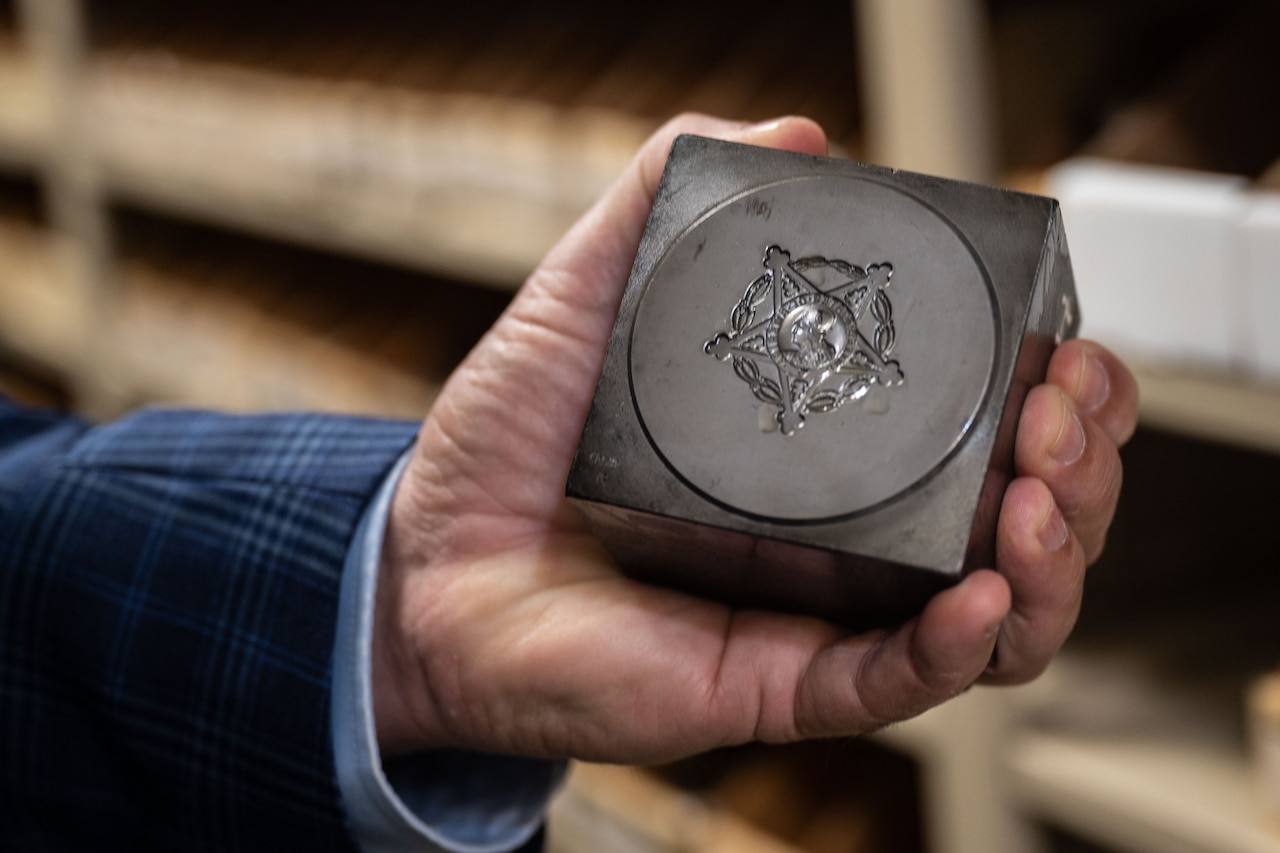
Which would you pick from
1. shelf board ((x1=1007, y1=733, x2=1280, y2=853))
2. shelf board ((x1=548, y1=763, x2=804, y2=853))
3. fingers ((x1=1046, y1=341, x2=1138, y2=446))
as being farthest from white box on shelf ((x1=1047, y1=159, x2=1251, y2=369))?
shelf board ((x1=548, y1=763, x2=804, y2=853))

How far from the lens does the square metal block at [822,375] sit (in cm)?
52

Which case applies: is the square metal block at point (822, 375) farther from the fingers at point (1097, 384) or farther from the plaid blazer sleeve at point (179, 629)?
the plaid blazer sleeve at point (179, 629)

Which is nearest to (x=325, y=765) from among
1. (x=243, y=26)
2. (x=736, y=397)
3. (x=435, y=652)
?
(x=435, y=652)

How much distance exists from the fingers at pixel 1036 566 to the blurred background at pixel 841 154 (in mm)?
253

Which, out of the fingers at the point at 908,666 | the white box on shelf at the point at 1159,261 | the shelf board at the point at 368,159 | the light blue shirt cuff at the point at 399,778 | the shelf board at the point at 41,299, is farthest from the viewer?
the shelf board at the point at 41,299

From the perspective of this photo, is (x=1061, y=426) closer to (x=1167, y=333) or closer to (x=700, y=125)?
(x=700, y=125)

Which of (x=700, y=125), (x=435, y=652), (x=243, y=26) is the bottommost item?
(x=435, y=652)

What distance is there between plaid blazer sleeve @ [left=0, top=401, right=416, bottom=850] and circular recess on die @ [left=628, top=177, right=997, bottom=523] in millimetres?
289

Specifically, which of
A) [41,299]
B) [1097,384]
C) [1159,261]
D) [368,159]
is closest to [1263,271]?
[1159,261]

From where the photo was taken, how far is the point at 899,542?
515mm

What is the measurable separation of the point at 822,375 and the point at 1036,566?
127 mm

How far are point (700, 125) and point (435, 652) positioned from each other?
338 mm

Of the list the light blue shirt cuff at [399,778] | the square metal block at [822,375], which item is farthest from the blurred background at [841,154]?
the square metal block at [822,375]

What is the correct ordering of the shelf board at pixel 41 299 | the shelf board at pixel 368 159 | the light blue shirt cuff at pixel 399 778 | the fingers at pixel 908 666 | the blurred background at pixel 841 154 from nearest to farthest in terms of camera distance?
the fingers at pixel 908 666 < the light blue shirt cuff at pixel 399 778 < the blurred background at pixel 841 154 < the shelf board at pixel 368 159 < the shelf board at pixel 41 299
